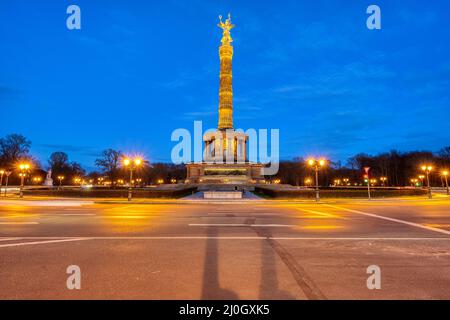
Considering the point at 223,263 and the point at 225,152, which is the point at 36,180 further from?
the point at 223,263

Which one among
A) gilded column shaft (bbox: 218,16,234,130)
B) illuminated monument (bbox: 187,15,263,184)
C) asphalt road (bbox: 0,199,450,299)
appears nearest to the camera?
asphalt road (bbox: 0,199,450,299)

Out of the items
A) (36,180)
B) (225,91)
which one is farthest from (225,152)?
(36,180)

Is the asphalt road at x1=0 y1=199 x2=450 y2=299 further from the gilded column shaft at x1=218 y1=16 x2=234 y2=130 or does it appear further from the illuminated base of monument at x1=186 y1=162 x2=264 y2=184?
the gilded column shaft at x1=218 y1=16 x2=234 y2=130

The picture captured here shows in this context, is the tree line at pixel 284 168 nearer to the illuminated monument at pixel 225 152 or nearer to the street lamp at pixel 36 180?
the street lamp at pixel 36 180

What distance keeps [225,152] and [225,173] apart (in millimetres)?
6698

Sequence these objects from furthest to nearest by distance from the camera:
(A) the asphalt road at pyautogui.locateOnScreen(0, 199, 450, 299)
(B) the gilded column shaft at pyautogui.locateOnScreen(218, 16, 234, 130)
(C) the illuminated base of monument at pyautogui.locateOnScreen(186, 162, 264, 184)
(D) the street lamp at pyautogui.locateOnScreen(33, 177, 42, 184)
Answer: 1. (D) the street lamp at pyautogui.locateOnScreen(33, 177, 42, 184)
2. (B) the gilded column shaft at pyautogui.locateOnScreen(218, 16, 234, 130)
3. (C) the illuminated base of monument at pyautogui.locateOnScreen(186, 162, 264, 184)
4. (A) the asphalt road at pyautogui.locateOnScreen(0, 199, 450, 299)

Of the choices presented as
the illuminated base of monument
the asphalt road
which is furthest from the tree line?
the asphalt road

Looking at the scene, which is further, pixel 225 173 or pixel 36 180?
pixel 36 180

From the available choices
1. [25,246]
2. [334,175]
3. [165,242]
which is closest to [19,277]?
[25,246]

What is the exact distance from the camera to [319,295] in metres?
4.68

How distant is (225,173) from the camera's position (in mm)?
64062

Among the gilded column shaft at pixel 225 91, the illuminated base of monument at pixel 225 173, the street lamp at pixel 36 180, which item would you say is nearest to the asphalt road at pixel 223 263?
the illuminated base of monument at pixel 225 173

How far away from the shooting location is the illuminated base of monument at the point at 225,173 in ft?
205

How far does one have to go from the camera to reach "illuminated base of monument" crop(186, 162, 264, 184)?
6241 cm
